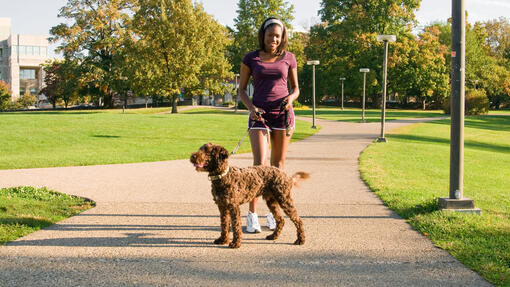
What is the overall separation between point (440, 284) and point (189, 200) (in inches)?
166

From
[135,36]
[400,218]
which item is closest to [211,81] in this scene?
[135,36]

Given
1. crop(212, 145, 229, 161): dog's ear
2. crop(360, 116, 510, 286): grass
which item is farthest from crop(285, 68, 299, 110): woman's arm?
crop(360, 116, 510, 286): grass

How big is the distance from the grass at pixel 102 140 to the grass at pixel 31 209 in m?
4.69

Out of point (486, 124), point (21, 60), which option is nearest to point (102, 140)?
point (486, 124)

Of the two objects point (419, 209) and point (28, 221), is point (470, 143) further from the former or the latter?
point (28, 221)

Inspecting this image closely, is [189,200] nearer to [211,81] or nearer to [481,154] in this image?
[481,154]

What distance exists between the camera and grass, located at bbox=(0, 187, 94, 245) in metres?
5.14

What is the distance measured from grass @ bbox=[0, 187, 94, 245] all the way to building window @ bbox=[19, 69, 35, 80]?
92071 mm

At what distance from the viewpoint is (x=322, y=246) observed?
459 cm

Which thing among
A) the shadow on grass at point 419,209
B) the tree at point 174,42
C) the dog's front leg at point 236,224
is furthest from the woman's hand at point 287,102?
the tree at point 174,42

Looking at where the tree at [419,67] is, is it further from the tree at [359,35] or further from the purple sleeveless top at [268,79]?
the purple sleeveless top at [268,79]

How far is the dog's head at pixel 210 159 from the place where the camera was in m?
4.08

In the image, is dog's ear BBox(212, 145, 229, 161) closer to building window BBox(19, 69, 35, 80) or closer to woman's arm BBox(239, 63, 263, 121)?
woman's arm BBox(239, 63, 263, 121)

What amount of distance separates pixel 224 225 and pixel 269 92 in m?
1.54
